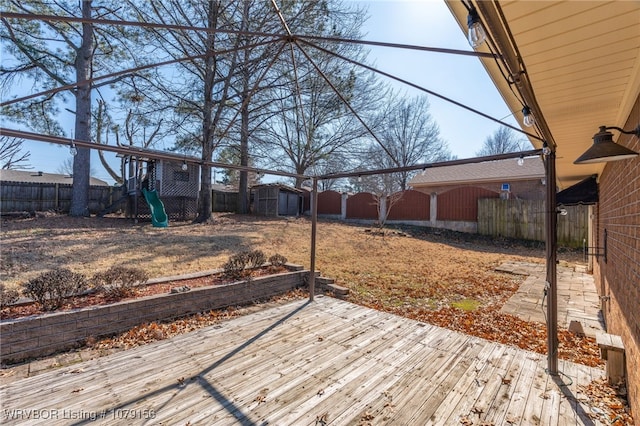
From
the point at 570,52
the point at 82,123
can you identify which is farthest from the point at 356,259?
the point at 82,123

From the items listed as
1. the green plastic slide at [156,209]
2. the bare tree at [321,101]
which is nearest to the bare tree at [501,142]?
the bare tree at [321,101]

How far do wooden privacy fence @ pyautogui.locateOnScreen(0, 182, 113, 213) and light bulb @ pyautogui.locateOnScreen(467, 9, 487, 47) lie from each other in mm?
16223

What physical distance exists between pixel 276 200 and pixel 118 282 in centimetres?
1254

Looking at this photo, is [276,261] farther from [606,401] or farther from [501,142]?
[501,142]

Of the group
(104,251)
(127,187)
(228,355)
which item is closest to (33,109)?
(127,187)

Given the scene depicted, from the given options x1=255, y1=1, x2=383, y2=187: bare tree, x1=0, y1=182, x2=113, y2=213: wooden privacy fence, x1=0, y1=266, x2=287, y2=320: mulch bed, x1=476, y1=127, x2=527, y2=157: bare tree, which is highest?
x1=476, y1=127, x2=527, y2=157: bare tree

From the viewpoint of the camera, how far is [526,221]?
37.6 ft

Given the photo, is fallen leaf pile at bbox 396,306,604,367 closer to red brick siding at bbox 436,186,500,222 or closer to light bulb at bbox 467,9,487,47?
light bulb at bbox 467,9,487,47

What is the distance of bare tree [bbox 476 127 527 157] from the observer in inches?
1067

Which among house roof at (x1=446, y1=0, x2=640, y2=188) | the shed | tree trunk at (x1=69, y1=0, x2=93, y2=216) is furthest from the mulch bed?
the shed

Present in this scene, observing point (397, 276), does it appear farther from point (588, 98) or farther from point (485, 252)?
point (485, 252)

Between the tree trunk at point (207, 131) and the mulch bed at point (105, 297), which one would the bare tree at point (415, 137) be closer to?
the tree trunk at point (207, 131)

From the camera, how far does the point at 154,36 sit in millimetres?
10398

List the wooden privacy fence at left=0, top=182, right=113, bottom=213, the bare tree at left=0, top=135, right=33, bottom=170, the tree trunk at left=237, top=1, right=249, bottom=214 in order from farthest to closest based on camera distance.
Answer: the bare tree at left=0, top=135, right=33, bottom=170, the wooden privacy fence at left=0, top=182, right=113, bottom=213, the tree trunk at left=237, top=1, right=249, bottom=214
